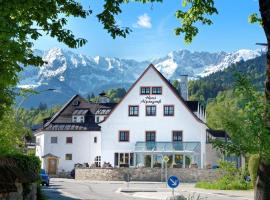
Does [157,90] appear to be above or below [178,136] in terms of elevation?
above

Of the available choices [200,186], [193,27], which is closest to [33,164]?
[193,27]

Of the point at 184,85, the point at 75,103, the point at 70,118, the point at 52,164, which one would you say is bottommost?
the point at 52,164

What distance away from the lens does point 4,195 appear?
10211mm

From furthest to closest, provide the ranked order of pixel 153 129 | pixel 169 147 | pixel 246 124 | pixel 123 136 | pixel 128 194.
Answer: pixel 123 136
pixel 153 129
pixel 169 147
pixel 128 194
pixel 246 124

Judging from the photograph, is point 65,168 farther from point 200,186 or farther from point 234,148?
point 234,148

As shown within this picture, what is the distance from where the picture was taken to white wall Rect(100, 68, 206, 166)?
211 feet

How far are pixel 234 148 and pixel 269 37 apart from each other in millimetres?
2190

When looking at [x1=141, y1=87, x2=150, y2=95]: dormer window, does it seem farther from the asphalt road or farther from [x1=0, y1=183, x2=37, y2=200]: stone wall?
[x1=0, y1=183, x2=37, y2=200]: stone wall

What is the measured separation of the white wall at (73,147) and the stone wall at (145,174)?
13554 mm

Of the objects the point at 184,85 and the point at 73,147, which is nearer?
the point at 73,147

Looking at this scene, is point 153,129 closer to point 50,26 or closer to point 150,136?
point 150,136

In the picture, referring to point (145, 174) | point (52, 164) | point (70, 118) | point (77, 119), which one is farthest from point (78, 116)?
point (145, 174)

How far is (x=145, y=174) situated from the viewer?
5731 cm

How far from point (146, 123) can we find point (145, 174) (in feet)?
32.2
